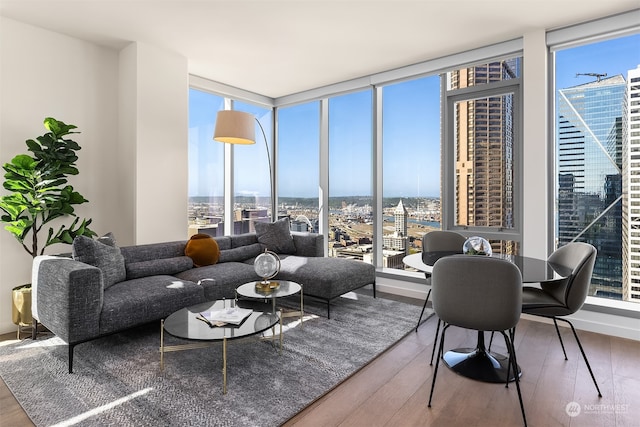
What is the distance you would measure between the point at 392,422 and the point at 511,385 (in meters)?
0.89

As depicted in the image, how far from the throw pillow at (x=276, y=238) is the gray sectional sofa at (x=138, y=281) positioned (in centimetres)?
21

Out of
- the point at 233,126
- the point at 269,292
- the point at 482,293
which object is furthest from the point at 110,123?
the point at 482,293

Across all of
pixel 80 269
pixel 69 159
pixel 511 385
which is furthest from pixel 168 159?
pixel 511 385

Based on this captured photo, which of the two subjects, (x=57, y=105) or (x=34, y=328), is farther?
(x=57, y=105)

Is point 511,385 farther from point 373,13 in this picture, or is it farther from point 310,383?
point 373,13

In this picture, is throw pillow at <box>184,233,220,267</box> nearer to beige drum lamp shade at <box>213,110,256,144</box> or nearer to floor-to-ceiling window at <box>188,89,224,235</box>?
floor-to-ceiling window at <box>188,89,224,235</box>

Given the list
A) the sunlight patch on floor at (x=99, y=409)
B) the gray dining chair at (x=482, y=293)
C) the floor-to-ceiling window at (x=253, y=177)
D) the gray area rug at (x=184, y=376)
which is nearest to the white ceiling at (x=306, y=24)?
the floor-to-ceiling window at (x=253, y=177)

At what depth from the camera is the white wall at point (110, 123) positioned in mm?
3295

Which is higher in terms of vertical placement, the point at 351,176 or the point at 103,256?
the point at 351,176

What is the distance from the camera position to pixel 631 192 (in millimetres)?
3143

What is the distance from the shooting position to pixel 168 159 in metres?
4.02

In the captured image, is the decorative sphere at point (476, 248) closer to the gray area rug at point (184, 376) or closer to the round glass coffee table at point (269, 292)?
the gray area rug at point (184, 376)

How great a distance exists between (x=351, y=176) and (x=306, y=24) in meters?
2.24

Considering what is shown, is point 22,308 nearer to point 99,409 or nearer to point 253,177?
point 99,409
